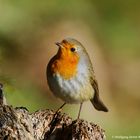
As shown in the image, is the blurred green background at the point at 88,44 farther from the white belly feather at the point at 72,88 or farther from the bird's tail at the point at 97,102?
the white belly feather at the point at 72,88

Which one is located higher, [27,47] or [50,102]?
[27,47]

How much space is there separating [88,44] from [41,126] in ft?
15.0

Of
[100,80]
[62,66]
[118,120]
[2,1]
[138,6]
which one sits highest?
[138,6]

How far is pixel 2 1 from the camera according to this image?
9.55 meters

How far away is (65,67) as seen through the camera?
6785mm

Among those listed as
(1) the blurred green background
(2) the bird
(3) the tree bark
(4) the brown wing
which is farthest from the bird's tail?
(3) the tree bark

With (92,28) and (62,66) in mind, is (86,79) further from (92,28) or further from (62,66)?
(92,28)

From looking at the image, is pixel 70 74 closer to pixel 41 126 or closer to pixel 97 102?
pixel 97 102

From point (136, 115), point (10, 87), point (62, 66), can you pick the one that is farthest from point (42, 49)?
point (62, 66)

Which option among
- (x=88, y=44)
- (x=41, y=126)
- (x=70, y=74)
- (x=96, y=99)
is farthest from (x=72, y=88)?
(x=88, y=44)

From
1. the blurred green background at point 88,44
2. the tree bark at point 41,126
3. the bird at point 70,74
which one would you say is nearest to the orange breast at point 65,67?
the bird at point 70,74

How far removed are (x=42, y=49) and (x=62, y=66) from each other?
3.31 metres

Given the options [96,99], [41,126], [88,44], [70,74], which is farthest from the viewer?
[88,44]

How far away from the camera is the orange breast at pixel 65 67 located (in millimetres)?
6742
